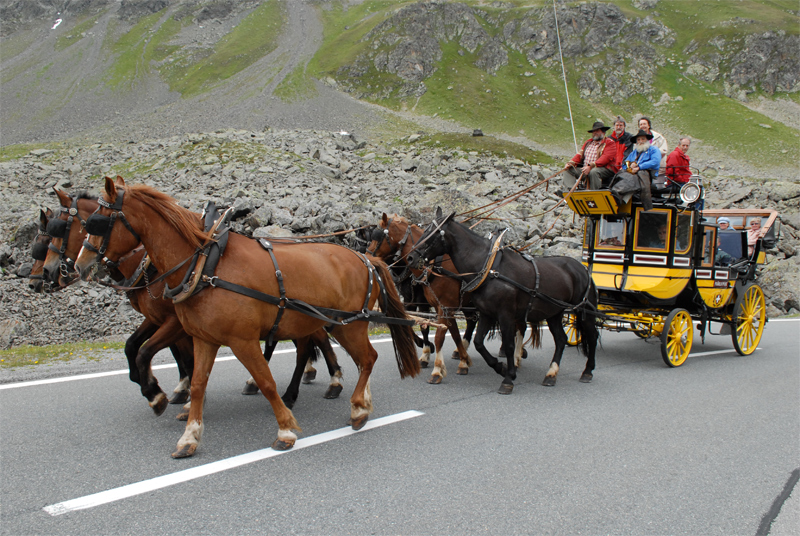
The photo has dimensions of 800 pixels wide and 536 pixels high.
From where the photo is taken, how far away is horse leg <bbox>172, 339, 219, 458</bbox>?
14.0 feet

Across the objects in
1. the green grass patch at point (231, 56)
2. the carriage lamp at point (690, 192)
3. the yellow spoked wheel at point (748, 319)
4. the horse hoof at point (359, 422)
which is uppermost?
the green grass patch at point (231, 56)

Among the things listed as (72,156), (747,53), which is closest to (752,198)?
(72,156)

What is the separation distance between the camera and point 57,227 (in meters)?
4.27

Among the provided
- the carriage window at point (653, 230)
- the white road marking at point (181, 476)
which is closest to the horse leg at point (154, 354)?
the white road marking at point (181, 476)

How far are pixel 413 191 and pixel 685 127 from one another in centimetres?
5286

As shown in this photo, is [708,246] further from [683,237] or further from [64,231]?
[64,231]

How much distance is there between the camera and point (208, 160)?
23.1m

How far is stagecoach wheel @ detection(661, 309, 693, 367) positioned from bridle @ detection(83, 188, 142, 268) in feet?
23.0

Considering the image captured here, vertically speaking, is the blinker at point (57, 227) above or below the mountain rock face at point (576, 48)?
below

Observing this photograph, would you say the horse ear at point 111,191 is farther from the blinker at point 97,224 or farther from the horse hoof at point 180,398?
the horse hoof at point 180,398

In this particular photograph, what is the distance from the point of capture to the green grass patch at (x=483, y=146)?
108 feet

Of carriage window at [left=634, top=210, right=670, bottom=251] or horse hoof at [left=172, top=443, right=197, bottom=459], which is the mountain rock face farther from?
horse hoof at [left=172, top=443, right=197, bottom=459]

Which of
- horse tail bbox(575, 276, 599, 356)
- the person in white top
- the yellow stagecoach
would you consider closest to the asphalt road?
horse tail bbox(575, 276, 599, 356)

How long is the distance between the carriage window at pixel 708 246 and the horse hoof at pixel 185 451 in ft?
26.2
